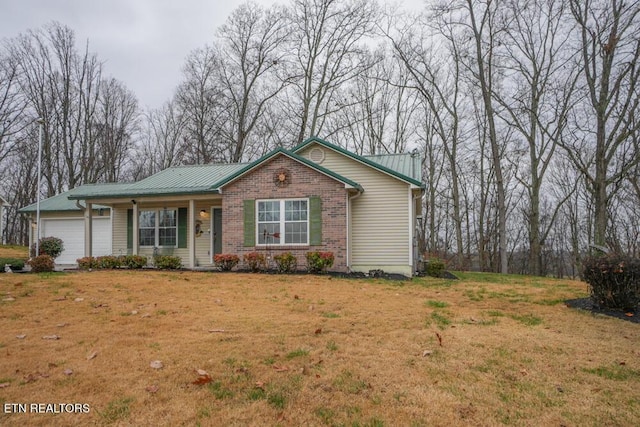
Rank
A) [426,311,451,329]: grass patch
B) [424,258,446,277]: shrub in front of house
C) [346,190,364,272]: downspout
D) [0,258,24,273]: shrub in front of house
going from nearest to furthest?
[426,311,451,329]: grass patch
[0,258,24,273]: shrub in front of house
[346,190,364,272]: downspout
[424,258,446,277]: shrub in front of house

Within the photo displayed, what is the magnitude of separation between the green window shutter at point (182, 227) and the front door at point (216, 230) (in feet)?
3.37

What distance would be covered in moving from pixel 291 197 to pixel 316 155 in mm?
2114

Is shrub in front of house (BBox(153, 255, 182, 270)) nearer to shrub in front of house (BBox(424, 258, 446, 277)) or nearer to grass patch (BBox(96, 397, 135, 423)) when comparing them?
shrub in front of house (BBox(424, 258, 446, 277))

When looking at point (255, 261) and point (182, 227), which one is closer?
point (255, 261)

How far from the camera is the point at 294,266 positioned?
1240 cm

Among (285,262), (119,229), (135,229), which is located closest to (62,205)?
(119,229)

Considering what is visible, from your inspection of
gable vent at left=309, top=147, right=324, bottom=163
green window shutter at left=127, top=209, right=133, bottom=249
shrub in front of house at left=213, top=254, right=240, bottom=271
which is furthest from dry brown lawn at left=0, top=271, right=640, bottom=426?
green window shutter at left=127, top=209, right=133, bottom=249

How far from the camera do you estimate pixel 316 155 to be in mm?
14070

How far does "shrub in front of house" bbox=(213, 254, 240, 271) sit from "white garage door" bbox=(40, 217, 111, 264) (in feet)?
23.7

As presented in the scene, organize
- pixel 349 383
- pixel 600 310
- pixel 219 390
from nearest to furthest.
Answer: pixel 219 390, pixel 349 383, pixel 600 310

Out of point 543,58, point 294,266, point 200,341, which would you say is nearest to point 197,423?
point 200,341

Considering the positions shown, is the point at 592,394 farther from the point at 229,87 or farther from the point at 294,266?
the point at 229,87

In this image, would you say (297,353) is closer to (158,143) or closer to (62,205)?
(62,205)

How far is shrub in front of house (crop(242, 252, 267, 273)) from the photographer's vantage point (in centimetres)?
1245
